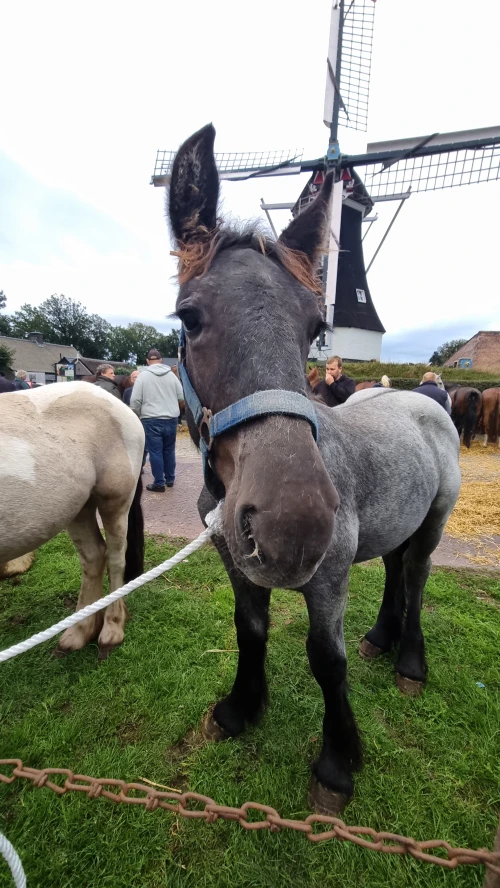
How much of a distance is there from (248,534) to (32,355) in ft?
206

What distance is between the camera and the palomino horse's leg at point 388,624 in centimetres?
295

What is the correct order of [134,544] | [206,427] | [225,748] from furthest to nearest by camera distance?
[134,544]
[225,748]
[206,427]

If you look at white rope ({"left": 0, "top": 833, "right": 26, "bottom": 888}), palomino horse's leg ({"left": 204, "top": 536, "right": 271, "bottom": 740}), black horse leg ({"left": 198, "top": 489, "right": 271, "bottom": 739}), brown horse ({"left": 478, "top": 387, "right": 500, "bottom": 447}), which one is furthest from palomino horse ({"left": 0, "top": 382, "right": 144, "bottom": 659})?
brown horse ({"left": 478, "top": 387, "right": 500, "bottom": 447})

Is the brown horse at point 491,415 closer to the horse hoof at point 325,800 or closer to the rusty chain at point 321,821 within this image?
the horse hoof at point 325,800

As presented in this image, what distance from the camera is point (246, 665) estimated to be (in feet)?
7.59

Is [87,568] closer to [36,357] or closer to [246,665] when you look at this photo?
[246,665]

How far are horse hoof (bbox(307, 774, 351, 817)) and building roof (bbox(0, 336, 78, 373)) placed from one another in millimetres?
56997

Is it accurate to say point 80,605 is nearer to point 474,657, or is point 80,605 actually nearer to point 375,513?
point 375,513

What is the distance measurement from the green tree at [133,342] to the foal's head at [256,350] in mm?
76110

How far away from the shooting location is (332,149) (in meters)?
21.0

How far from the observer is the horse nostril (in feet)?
3.65

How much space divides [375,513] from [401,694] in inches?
56.3

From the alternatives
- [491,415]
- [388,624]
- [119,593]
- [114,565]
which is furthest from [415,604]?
[491,415]

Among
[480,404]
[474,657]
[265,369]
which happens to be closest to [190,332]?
[265,369]
